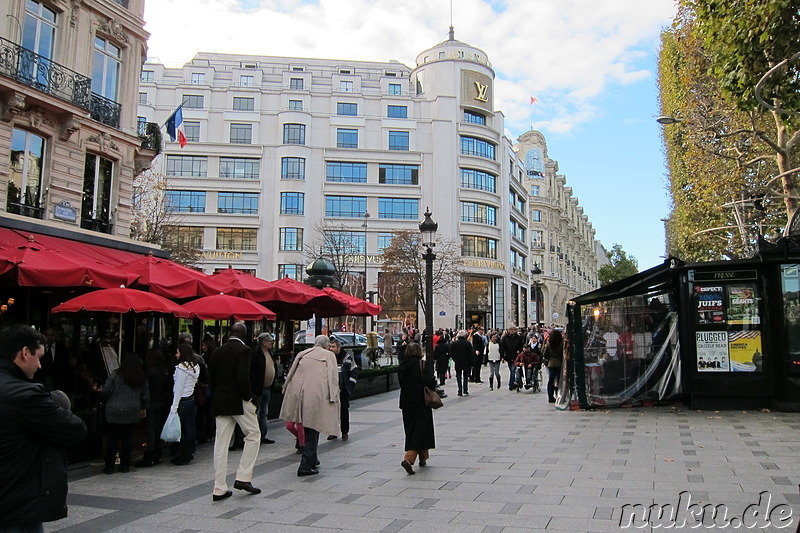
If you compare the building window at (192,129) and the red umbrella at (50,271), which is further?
the building window at (192,129)

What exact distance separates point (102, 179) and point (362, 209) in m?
37.8

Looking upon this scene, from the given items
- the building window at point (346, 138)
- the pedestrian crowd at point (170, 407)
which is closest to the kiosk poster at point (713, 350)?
the pedestrian crowd at point (170, 407)

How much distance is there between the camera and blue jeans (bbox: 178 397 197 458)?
28.4 ft

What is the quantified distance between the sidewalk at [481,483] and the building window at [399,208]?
43.6 meters

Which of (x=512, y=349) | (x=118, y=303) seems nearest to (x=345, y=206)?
(x=512, y=349)

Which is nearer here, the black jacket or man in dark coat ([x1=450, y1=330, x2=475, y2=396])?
the black jacket

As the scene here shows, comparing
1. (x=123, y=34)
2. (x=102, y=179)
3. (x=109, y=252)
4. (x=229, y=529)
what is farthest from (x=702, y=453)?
(x=123, y=34)

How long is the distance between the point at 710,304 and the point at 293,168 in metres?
44.3

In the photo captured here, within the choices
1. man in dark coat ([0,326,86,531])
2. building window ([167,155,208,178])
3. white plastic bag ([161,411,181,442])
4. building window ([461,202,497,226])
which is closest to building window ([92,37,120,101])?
white plastic bag ([161,411,181,442])

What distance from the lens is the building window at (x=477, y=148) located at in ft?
185

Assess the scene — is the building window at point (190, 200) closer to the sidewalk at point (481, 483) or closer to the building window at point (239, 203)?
the building window at point (239, 203)

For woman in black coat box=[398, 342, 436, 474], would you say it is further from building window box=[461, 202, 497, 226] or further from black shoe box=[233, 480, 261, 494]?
building window box=[461, 202, 497, 226]

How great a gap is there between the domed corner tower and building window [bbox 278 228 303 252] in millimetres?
17108

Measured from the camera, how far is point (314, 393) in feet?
25.8
